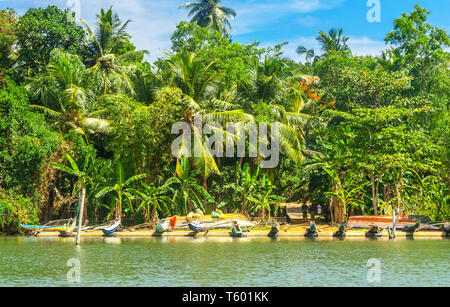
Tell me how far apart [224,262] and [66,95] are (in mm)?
14414

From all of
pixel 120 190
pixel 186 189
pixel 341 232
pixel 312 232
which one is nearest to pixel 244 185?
pixel 186 189

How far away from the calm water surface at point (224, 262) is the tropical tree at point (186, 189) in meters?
3.90

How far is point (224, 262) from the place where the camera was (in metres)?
15.4

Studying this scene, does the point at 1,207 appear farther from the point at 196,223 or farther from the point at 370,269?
the point at 370,269

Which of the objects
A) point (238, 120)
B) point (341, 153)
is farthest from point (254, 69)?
point (341, 153)

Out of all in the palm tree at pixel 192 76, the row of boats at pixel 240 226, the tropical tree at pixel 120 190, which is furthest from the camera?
the palm tree at pixel 192 76

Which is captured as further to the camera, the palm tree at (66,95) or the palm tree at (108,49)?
the palm tree at (108,49)

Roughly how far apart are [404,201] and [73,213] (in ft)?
53.4

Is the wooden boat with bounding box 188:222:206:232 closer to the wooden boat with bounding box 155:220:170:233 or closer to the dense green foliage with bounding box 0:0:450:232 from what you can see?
the wooden boat with bounding box 155:220:170:233

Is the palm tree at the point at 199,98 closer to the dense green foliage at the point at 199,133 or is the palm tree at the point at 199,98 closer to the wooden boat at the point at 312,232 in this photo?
the dense green foliage at the point at 199,133

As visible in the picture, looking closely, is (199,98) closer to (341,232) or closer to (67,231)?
(67,231)

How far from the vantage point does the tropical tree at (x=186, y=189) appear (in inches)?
993

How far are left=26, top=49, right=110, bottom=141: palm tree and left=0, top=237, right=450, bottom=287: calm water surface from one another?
22.7 ft

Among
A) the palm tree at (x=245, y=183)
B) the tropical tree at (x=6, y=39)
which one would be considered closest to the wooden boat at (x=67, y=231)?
the palm tree at (x=245, y=183)
